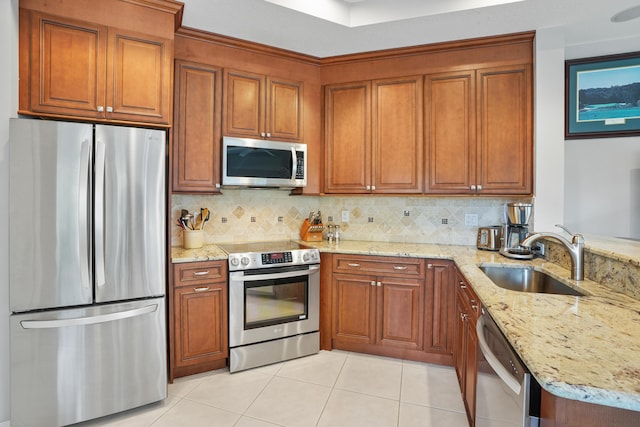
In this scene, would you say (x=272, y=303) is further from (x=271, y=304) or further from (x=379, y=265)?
(x=379, y=265)

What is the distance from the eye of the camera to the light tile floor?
6.53 ft

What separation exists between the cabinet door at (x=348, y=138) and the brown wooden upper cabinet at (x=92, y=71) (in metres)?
1.49

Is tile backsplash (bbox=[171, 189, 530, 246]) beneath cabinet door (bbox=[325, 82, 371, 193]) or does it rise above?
beneath

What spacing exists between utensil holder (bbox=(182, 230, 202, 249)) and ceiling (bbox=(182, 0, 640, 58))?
1641 millimetres

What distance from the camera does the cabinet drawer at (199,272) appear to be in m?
2.37

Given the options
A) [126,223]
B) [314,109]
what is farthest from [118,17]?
[314,109]

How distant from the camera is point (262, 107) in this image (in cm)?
291

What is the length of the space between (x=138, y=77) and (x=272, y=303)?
6.25 feet

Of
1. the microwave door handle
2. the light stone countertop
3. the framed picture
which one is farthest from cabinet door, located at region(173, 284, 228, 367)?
the framed picture

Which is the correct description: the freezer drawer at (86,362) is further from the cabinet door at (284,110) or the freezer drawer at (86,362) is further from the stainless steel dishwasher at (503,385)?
the stainless steel dishwasher at (503,385)

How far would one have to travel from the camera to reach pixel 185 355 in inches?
94.8

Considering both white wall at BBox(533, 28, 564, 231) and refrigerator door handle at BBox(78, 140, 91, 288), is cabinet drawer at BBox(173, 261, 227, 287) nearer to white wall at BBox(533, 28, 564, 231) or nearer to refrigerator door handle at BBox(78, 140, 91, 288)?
refrigerator door handle at BBox(78, 140, 91, 288)

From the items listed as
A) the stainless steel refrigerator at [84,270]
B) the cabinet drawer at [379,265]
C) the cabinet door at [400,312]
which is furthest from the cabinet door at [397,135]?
the stainless steel refrigerator at [84,270]

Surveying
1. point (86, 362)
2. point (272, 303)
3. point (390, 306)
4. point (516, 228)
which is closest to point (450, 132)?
point (516, 228)
